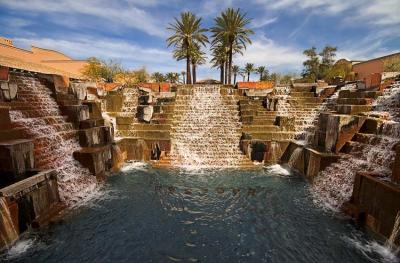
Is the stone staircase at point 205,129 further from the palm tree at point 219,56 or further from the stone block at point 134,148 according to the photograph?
the palm tree at point 219,56

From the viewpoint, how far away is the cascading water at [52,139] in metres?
8.73

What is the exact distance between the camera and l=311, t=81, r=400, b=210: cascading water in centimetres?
782

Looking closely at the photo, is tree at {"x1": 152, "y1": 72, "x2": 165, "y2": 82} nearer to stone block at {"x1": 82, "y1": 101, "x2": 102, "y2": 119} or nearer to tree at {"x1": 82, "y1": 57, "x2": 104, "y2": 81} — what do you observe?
tree at {"x1": 82, "y1": 57, "x2": 104, "y2": 81}

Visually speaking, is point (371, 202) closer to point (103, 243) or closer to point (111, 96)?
point (103, 243)

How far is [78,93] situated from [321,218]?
14.6 m

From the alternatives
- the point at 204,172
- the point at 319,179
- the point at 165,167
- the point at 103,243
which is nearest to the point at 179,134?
the point at 165,167

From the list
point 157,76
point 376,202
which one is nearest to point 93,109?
point 376,202

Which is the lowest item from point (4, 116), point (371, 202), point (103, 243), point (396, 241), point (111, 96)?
point (103, 243)

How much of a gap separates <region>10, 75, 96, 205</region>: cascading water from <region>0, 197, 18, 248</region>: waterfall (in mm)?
2273

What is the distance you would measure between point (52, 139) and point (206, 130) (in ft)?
27.4

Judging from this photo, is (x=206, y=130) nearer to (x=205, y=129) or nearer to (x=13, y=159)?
(x=205, y=129)

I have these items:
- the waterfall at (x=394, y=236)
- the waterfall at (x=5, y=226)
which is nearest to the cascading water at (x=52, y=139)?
the waterfall at (x=5, y=226)

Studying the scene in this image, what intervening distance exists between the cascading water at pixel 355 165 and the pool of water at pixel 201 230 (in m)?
0.65

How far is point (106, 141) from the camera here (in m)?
12.5
